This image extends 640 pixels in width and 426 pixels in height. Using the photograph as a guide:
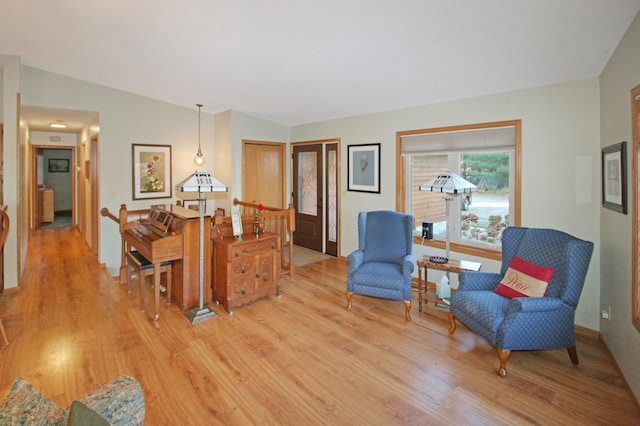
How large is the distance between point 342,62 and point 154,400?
328 cm

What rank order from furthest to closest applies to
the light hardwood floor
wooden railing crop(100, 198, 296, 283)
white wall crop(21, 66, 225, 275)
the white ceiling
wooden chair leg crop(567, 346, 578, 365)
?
white wall crop(21, 66, 225, 275), wooden railing crop(100, 198, 296, 283), wooden chair leg crop(567, 346, 578, 365), the white ceiling, the light hardwood floor

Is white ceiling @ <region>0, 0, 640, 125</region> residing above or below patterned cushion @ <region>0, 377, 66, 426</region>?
above

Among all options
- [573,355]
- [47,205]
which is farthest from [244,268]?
[47,205]

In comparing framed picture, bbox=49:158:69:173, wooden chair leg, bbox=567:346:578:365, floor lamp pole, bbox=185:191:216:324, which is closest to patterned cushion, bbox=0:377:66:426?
floor lamp pole, bbox=185:191:216:324

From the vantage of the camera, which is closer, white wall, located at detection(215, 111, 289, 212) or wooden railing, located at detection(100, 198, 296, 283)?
wooden railing, located at detection(100, 198, 296, 283)

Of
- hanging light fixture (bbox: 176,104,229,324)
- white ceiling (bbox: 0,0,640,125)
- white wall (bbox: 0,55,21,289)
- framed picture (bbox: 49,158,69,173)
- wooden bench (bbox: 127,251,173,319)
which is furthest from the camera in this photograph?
framed picture (bbox: 49,158,69,173)

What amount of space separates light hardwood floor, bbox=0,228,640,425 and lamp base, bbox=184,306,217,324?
7 centimetres

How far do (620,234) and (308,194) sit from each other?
4756mm

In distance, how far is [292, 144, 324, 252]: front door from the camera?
6375 mm

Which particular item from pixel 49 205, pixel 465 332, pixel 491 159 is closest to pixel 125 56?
pixel 491 159

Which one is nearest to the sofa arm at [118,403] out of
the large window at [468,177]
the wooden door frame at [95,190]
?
the large window at [468,177]

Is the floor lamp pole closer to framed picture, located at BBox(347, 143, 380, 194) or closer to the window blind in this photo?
framed picture, located at BBox(347, 143, 380, 194)

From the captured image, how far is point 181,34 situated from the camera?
3236mm

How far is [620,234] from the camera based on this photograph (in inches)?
103
